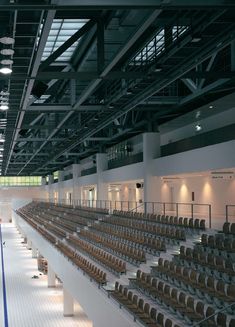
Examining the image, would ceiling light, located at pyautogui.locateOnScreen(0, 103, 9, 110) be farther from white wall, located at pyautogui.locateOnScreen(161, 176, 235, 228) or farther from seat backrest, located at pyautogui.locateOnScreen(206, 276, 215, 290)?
seat backrest, located at pyautogui.locateOnScreen(206, 276, 215, 290)

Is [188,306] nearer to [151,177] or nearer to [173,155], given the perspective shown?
[173,155]

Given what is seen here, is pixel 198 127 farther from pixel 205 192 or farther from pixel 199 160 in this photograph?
pixel 199 160

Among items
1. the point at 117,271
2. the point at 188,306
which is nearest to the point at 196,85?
the point at 117,271

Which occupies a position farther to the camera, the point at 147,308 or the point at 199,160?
the point at 199,160

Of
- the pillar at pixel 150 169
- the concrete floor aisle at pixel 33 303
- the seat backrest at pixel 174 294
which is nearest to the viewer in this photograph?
the seat backrest at pixel 174 294

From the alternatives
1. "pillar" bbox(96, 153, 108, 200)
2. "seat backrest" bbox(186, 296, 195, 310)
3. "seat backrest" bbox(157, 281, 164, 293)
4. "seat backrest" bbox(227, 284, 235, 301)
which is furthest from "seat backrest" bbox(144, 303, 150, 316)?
"pillar" bbox(96, 153, 108, 200)

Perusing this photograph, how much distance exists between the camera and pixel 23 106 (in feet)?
62.7

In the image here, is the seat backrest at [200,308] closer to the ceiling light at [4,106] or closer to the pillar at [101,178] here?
the ceiling light at [4,106]

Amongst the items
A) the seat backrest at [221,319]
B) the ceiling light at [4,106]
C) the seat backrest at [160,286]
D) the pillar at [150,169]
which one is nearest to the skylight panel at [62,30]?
the ceiling light at [4,106]

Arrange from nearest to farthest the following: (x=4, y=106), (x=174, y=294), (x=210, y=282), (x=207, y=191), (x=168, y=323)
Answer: (x=168, y=323)
(x=210, y=282)
(x=174, y=294)
(x=4, y=106)
(x=207, y=191)

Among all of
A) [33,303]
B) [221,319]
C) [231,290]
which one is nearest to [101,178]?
[33,303]

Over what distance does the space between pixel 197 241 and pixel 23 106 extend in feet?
28.5

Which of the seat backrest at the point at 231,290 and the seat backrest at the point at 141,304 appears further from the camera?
the seat backrest at the point at 141,304

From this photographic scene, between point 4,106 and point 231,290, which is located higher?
point 4,106
